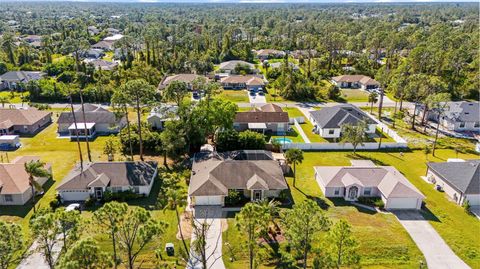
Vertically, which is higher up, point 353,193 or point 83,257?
point 83,257

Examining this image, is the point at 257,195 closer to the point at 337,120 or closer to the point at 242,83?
the point at 337,120

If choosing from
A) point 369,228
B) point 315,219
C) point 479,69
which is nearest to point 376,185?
point 369,228

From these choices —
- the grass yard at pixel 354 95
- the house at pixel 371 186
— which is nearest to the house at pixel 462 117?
the grass yard at pixel 354 95

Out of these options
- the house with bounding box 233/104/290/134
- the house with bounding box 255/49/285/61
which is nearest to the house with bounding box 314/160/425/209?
the house with bounding box 233/104/290/134

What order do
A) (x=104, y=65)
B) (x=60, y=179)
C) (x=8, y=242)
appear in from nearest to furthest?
(x=8, y=242) < (x=60, y=179) < (x=104, y=65)

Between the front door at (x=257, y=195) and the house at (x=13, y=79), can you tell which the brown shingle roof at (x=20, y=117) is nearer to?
the house at (x=13, y=79)

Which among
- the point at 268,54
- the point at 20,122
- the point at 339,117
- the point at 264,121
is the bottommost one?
the point at 264,121

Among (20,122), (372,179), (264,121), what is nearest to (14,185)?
(20,122)

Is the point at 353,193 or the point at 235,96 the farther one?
the point at 235,96
